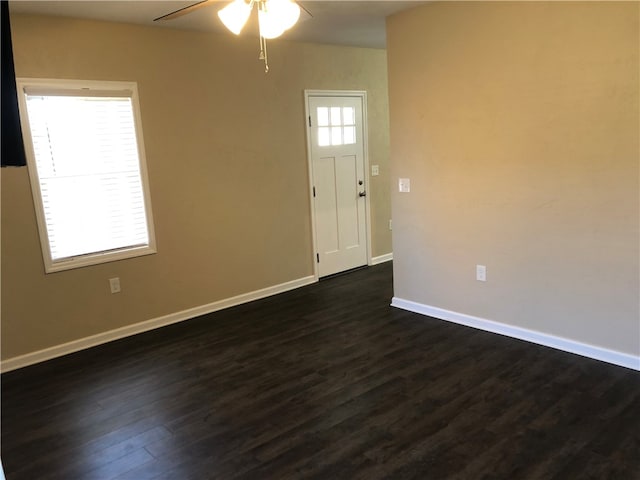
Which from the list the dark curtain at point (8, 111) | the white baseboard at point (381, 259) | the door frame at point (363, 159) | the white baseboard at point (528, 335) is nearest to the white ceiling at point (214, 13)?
the door frame at point (363, 159)

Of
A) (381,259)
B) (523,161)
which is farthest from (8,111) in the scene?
(381,259)

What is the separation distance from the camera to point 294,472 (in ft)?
7.60

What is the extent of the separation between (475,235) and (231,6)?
248 cm

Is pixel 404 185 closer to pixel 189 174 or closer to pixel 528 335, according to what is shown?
pixel 528 335

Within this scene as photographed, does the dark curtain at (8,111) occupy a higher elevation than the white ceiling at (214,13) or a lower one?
lower

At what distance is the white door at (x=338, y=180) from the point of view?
207 inches

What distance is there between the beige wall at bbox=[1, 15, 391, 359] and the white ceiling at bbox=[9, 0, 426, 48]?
157 mm

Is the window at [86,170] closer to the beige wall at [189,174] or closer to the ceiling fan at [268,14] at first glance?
the beige wall at [189,174]

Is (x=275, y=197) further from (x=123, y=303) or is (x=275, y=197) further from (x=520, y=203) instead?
(x=520, y=203)

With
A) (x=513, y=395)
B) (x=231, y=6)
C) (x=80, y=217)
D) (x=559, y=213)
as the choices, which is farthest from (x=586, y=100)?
(x=80, y=217)

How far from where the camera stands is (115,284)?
4.07 metres

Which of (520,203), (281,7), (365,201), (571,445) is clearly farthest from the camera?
(365,201)

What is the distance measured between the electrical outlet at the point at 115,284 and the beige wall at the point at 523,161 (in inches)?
96.6

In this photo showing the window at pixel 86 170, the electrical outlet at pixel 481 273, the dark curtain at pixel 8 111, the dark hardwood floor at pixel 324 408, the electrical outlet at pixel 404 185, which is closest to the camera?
the dark curtain at pixel 8 111
